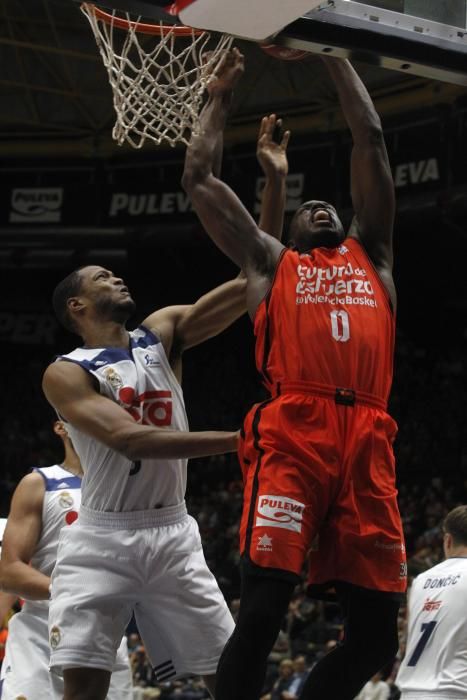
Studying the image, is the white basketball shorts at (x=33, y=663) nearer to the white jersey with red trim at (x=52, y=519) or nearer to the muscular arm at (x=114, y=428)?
the white jersey with red trim at (x=52, y=519)

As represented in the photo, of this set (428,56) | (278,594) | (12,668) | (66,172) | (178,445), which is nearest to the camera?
(278,594)

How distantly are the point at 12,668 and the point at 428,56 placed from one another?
3.20 metres

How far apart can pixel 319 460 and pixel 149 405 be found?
3.27ft

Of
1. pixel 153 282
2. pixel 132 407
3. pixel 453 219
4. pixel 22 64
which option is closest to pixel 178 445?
pixel 132 407

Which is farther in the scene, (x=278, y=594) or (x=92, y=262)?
(x=92, y=262)

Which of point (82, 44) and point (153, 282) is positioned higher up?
point (82, 44)

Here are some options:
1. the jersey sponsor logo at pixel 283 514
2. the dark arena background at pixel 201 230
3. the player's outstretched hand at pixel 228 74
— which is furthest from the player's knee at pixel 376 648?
the dark arena background at pixel 201 230

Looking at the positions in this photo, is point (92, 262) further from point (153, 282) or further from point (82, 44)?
point (82, 44)

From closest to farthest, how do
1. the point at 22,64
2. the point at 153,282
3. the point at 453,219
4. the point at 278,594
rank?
the point at 278,594
the point at 453,219
the point at 22,64
the point at 153,282

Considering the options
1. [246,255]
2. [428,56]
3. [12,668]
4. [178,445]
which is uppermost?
[428,56]

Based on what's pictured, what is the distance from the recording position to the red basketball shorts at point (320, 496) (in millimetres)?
3438

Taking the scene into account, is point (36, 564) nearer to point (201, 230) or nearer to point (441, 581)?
point (441, 581)

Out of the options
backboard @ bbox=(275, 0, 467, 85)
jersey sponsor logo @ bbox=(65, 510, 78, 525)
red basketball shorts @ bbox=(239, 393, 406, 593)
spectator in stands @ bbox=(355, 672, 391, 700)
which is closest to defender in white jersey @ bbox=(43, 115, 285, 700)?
red basketball shorts @ bbox=(239, 393, 406, 593)

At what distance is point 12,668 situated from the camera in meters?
5.09
